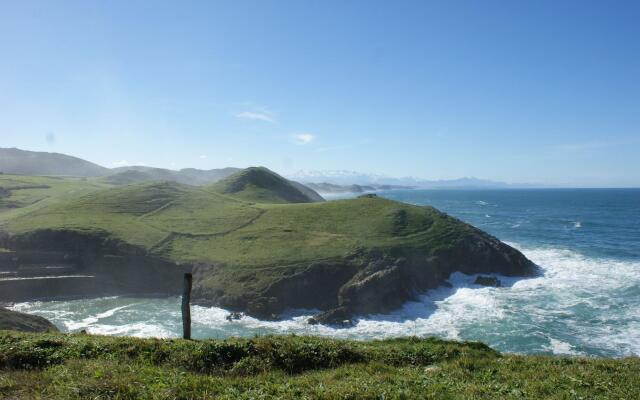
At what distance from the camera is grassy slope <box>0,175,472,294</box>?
65.3 m

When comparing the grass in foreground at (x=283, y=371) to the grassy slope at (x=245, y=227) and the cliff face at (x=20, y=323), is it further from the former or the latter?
the grassy slope at (x=245, y=227)

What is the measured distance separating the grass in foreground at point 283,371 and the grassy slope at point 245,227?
41.0 meters

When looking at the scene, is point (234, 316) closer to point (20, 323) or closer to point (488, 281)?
point (20, 323)

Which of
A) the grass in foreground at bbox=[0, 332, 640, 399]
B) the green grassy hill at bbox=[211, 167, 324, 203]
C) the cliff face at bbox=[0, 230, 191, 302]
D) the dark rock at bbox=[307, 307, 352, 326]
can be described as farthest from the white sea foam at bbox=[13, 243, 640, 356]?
the green grassy hill at bbox=[211, 167, 324, 203]

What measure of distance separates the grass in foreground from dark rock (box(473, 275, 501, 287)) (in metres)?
46.1

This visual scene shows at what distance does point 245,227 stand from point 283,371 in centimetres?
6891

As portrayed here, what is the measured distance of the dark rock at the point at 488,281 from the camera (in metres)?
62.8

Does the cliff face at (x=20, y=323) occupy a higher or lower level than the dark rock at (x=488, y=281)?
higher

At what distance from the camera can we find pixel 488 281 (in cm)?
6347

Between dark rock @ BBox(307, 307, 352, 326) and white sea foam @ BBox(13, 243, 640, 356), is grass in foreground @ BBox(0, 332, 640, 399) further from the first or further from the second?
dark rock @ BBox(307, 307, 352, 326)

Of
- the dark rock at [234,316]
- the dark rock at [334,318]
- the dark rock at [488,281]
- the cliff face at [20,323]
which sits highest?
the cliff face at [20,323]

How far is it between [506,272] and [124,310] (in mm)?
59964

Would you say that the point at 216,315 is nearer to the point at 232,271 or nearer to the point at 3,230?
the point at 232,271

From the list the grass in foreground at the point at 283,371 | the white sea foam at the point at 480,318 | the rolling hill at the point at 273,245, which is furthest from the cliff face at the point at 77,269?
the grass in foreground at the point at 283,371
